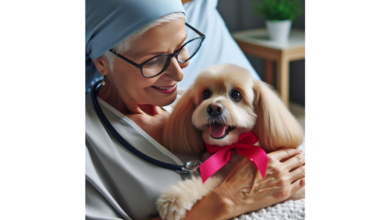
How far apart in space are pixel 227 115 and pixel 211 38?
76 centimetres

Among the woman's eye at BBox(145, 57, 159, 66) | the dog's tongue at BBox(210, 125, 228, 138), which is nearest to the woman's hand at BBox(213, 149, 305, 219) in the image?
the dog's tongue at BBox(210, 125, 228, 138)

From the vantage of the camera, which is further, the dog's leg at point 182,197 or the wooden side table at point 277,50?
the wooden side table at point 277,50

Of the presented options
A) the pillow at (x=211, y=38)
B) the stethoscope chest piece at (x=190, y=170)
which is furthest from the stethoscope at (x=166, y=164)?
the pillow at (x=211, y=38)

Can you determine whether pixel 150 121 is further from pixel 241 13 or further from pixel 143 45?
pixel 241 13

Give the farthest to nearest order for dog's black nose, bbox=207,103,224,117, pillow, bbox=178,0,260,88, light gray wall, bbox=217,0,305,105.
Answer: pillow, bbox=178,0,260,88 → light gray wall, bbox=217,0,305,105 → dog's black nose, bbox=207,103,224,117

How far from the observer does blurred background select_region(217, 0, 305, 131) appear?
0.97 m

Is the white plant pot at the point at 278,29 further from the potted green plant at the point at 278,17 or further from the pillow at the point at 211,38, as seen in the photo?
the pillow at the point at 211,38

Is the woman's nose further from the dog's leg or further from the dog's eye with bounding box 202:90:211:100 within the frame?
the dog's leg

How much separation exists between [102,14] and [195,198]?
0.49 metres

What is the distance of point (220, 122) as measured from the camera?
2.60 feet

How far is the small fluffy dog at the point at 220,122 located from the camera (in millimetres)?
802

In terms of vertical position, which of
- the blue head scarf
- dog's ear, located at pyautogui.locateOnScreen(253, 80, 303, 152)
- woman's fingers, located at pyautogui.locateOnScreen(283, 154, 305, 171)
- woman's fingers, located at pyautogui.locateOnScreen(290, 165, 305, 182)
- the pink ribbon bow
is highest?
the blue head scarf

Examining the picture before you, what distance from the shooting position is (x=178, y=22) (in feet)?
2.73
